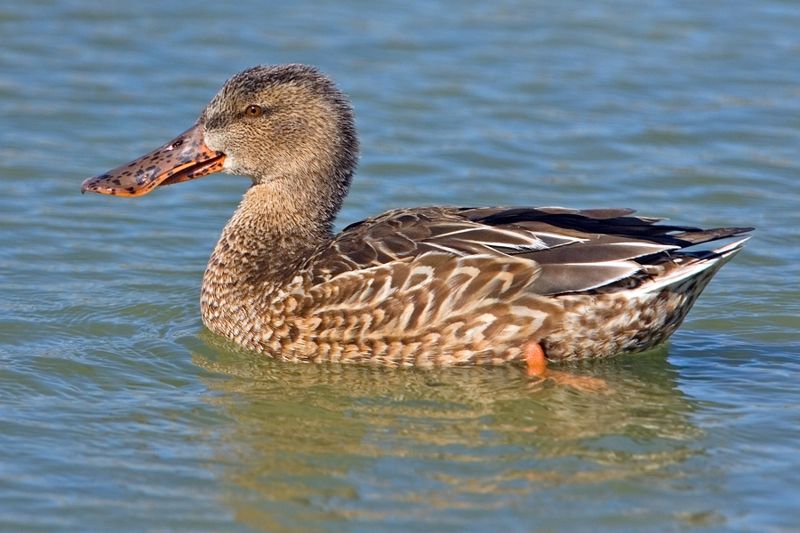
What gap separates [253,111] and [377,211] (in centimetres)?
232

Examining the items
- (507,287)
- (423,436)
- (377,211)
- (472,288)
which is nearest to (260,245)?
(472,288)

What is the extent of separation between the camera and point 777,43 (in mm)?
15711

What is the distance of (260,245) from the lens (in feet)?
32.7

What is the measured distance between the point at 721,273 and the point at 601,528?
14.7 ft

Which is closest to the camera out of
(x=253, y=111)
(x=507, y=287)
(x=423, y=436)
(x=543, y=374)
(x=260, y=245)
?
(x=423, y=436)

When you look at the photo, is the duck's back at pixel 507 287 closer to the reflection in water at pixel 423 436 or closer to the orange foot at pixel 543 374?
the orange foot at pixel 543 374

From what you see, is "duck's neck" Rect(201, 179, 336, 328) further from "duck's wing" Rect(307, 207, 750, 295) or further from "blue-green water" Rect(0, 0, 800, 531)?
A: "duck's wing" Rect(307, 207, 750, 295)

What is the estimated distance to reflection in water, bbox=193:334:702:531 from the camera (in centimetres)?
729

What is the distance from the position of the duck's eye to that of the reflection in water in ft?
5.32

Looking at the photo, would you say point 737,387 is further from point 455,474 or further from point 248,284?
point 248,284

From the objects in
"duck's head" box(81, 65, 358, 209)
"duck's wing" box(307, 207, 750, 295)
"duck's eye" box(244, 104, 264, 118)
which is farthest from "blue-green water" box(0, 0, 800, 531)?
"duck's eye" box(244, 104, 264, 118)

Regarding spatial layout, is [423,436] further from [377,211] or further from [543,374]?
[377,211]

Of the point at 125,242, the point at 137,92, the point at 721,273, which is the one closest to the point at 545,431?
the point at 721,273

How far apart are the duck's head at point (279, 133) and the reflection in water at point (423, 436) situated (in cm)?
134
